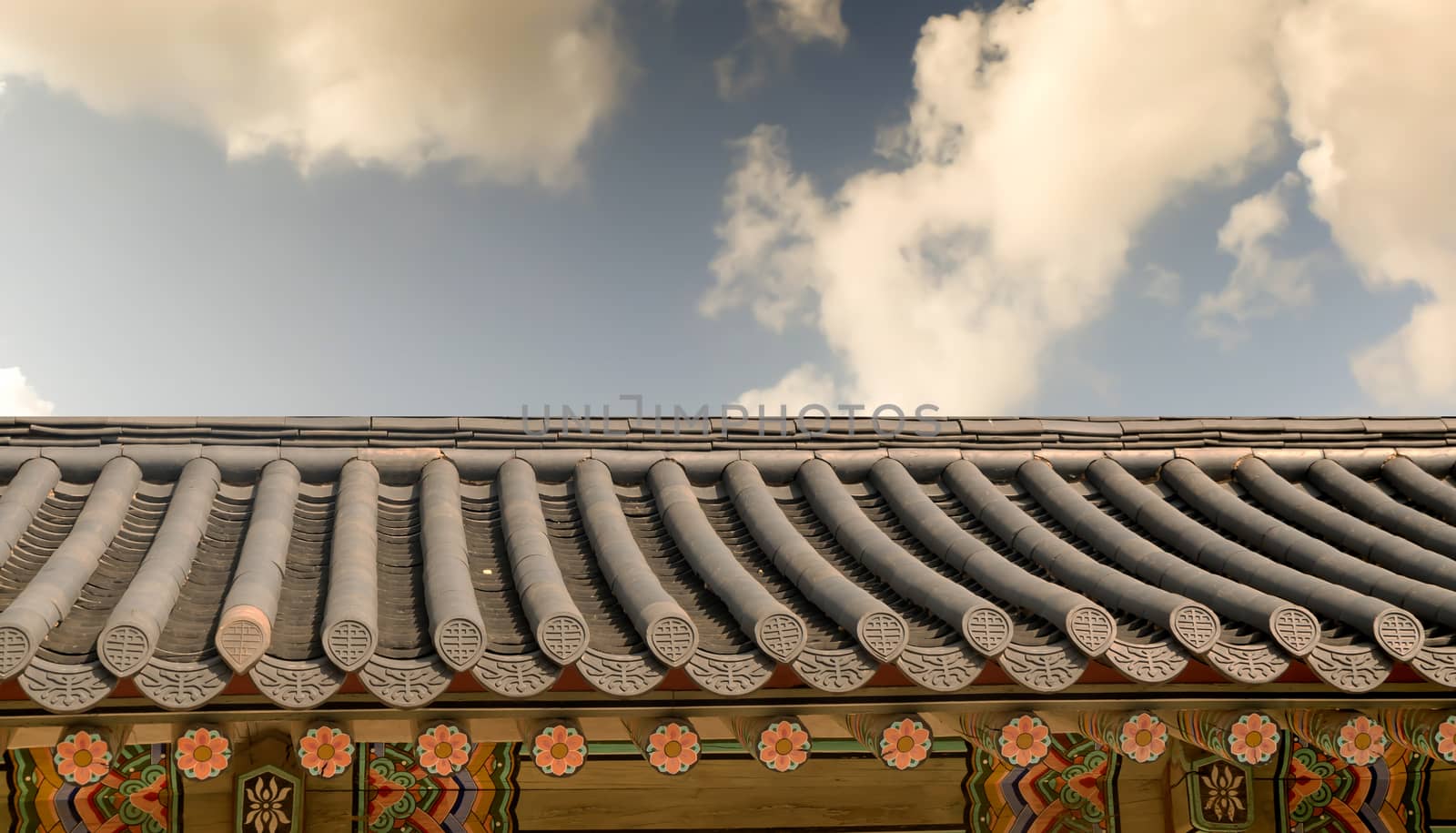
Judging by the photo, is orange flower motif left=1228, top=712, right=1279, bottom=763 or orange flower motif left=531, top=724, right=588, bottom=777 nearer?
orange flower motif left=531, top=724, right=588, bottom=777

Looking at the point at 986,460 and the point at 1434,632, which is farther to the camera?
the point at 986,460

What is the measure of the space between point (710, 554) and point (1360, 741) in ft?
7.28

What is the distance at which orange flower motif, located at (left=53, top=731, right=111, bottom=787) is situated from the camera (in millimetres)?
3523

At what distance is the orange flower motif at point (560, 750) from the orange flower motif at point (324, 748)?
0.56 metres

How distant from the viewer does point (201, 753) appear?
3.47m

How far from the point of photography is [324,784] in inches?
176

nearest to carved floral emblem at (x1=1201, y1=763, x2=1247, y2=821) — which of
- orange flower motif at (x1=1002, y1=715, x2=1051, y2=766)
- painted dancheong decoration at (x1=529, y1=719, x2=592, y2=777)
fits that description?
orange flower motif at (x1=1002, y1=715, x2=1051, y2=766)

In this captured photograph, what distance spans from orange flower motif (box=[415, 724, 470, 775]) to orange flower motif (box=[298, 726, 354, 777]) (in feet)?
0.74

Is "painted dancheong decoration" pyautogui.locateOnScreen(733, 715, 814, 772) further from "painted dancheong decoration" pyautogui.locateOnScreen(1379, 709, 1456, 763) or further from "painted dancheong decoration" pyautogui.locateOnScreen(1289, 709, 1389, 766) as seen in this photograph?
"painted dancheong decoration" pyautogui.locateOnScreen(1379, 709, 1456, 763)

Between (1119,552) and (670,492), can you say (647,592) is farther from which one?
(1119,552)

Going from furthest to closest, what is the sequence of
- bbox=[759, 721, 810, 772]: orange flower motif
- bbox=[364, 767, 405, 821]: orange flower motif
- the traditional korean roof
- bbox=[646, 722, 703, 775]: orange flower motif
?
bbox=[364, 767, 405, 821]: orange flower motif → bbox=[759, 721, 810, 772]: orange flower motif → bbox=[646, 722, 703, 775]: orange flower motif → the traditional korean roof

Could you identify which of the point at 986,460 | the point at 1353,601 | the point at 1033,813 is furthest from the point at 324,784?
the point at 1353,601

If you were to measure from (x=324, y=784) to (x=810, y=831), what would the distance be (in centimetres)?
184

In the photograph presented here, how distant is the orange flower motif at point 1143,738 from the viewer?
153 inches
